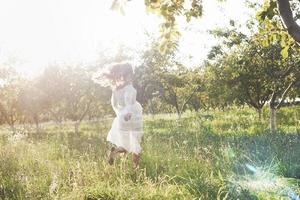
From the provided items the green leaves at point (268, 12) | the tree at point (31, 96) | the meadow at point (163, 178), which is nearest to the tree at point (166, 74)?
the tree at point (31, 96)

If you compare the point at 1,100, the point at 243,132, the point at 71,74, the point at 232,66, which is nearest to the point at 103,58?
the point at 71,74

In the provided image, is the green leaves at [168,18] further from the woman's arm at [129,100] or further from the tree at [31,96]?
the tree at [31,96]

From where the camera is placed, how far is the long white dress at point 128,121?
26.4 feet

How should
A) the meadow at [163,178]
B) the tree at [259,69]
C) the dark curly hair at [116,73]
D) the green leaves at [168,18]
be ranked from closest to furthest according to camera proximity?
the green leaves at [168,18] < the meadow at [163,178] < the dark curly hair at [116,73] < the tree at [259,69]

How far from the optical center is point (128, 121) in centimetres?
820

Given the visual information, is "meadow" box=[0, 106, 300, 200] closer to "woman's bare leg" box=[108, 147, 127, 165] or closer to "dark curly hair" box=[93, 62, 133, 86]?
"woman's bare leg" box=[108, 147, 127, 165]

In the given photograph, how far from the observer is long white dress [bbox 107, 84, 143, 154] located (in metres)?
8.05

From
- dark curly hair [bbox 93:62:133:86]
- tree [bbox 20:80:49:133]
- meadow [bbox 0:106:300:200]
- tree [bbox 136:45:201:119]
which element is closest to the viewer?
meadow [bbox 0:106:300:200]

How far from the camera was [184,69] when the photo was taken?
27.6m

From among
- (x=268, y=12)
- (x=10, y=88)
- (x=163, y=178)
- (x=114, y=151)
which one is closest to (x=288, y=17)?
(x=268, y=12)

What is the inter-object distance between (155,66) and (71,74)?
5443 mm

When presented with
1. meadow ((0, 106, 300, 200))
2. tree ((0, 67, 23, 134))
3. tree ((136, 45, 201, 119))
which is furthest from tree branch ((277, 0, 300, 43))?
tree ((0, 67, 23, 134))

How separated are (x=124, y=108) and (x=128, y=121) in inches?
10.7

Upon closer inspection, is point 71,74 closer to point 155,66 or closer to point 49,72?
point 49,72
